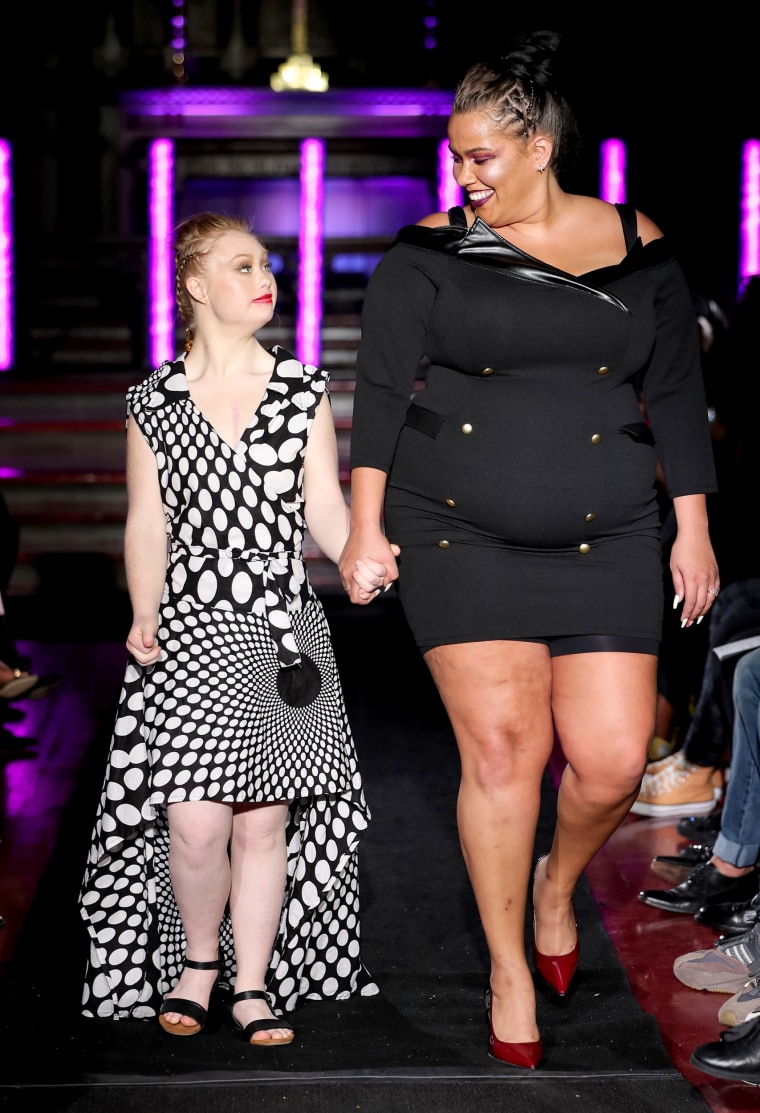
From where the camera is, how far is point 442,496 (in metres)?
2.36

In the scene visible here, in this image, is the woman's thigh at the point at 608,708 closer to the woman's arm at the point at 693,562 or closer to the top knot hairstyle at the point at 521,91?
the woman's arm at the point at 693,562

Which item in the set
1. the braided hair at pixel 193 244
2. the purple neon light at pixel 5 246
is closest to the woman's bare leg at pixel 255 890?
the braided hair at pixel 193 244

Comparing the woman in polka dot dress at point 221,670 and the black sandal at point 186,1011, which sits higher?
the woman in polka dot dress at point 221,670

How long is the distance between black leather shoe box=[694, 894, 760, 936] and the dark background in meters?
8.56

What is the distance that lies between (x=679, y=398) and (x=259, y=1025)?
137 cm

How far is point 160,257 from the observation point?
446 inches

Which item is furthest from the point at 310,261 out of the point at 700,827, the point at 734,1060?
the point at 734,1060

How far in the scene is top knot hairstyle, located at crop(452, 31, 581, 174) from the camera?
89.5 inches

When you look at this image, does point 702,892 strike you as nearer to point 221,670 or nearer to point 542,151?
point 221,670

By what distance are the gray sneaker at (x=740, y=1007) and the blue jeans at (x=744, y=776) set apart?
55 centimetres

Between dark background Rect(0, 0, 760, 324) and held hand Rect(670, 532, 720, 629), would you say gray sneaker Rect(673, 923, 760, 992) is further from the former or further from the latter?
dark background Rect(0, 0, 760, 324)

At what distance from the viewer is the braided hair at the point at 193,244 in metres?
2.57

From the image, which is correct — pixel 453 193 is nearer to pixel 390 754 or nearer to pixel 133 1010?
pixel 390 754

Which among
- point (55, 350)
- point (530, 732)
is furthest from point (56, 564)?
point (530, 732)
